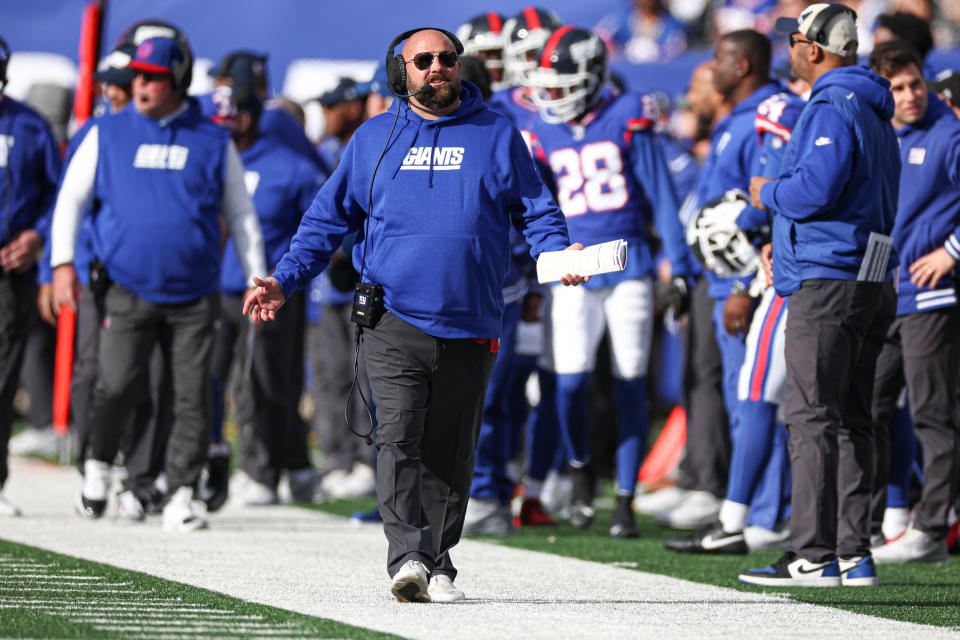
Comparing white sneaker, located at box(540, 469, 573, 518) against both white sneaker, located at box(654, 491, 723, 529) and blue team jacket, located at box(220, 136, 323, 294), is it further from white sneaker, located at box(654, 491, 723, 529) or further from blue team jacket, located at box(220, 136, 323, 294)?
blue team jacket, located at box(220, 136, 323, 294)

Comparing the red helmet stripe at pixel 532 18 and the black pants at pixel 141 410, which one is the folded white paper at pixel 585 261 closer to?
the black pants at pixel 141 410

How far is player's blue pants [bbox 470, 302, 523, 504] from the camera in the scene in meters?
8.00

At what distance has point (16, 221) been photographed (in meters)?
8.47

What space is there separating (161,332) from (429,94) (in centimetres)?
287

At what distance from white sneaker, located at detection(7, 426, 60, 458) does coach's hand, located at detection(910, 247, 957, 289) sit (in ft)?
23.5

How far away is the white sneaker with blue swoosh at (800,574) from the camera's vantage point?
604 cm

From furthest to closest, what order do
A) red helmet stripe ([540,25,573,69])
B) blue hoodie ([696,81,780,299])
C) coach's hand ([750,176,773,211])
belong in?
red helmet stripe ([540,25,573,69])
blue hoodie ([696,81,780,299])
coach's hand ([750,176,773,211])

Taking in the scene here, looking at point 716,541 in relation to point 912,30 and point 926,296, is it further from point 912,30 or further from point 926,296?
point 912,30

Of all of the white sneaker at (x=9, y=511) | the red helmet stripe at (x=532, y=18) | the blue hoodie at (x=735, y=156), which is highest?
the red helmet stripe at (x=532, y=18)

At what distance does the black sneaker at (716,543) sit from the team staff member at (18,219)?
3.49 metres

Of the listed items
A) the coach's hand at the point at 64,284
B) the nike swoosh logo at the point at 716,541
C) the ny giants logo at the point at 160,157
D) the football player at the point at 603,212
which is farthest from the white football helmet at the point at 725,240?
the coach's hand at the point at 64,284

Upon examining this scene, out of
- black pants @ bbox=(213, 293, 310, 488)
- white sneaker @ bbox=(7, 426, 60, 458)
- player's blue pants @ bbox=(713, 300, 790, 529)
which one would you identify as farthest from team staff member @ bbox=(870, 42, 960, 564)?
white sneaker @ bbox=(7, 426, 60, 458)

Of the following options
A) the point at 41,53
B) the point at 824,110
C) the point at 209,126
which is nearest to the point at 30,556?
the point at 209,126

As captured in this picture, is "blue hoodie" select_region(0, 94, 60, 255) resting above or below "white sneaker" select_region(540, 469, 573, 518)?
above
